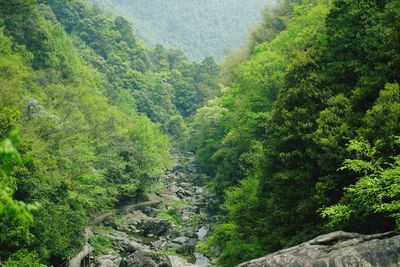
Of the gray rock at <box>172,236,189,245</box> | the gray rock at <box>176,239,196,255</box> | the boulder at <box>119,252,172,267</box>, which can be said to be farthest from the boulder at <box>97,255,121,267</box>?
the gray rock at <box>172,236,189,245</box>

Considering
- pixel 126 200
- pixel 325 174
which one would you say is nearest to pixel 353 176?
pixel 325 174

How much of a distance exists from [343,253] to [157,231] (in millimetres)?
31207

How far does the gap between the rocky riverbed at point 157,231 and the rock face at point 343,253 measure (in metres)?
16.2

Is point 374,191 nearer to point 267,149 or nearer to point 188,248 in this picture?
point 267,149

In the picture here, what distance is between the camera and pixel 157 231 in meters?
42.4

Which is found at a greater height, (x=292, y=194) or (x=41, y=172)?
(x=41, y=172)

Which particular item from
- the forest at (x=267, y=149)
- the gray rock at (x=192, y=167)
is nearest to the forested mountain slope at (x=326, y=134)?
the forest at (x=267, y=149)

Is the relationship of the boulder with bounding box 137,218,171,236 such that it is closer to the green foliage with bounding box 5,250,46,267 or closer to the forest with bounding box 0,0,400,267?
the forest with bounding box 0,0,400,267

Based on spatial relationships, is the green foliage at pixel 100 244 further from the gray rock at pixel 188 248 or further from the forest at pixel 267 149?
the gray rock at pixel 188 248

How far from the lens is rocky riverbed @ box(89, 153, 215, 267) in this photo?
32312mm

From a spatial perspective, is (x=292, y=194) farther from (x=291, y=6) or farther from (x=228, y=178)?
(x=291, y=6)

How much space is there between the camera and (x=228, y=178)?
40844mm

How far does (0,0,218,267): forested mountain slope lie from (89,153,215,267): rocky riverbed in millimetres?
2523

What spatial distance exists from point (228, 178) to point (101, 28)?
81155 millimetres
